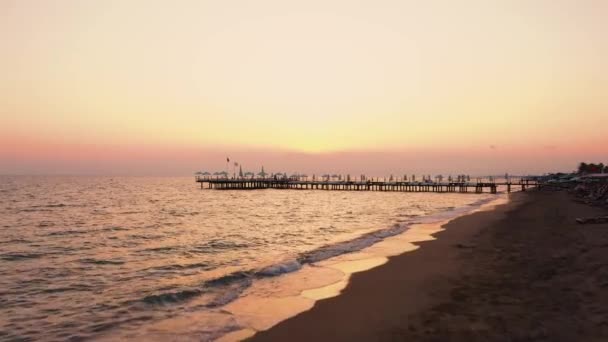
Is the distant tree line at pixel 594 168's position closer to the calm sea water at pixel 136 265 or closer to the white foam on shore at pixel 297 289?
the calm sea water at pixel 136 265

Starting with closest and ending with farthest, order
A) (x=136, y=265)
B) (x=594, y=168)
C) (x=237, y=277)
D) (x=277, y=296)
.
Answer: (x=277, y=296) → (x=237, y=277) → (x=136, y=265) → (x=594, y=168)

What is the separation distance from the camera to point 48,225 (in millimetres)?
30250

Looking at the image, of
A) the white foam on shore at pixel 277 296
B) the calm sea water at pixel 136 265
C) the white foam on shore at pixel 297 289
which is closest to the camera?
the white foam on shore at pixel 277 296

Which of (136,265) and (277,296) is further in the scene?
(136,265)

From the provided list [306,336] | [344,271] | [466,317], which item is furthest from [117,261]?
[466,317]

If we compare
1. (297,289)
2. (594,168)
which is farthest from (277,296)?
(594,168)

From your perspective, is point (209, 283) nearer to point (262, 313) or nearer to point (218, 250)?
point (262, 313)

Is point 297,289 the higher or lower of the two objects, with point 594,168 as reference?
lower

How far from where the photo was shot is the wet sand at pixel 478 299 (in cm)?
725

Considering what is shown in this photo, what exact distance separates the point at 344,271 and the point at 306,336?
6585mm

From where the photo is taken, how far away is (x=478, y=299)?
9289mm

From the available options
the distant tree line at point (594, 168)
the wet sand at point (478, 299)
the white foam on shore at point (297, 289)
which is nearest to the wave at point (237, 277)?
the white foam on shore at point (297, 289)

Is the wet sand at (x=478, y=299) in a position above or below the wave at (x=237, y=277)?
above

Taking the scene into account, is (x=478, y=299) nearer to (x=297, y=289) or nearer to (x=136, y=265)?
(x=297, y=289)
